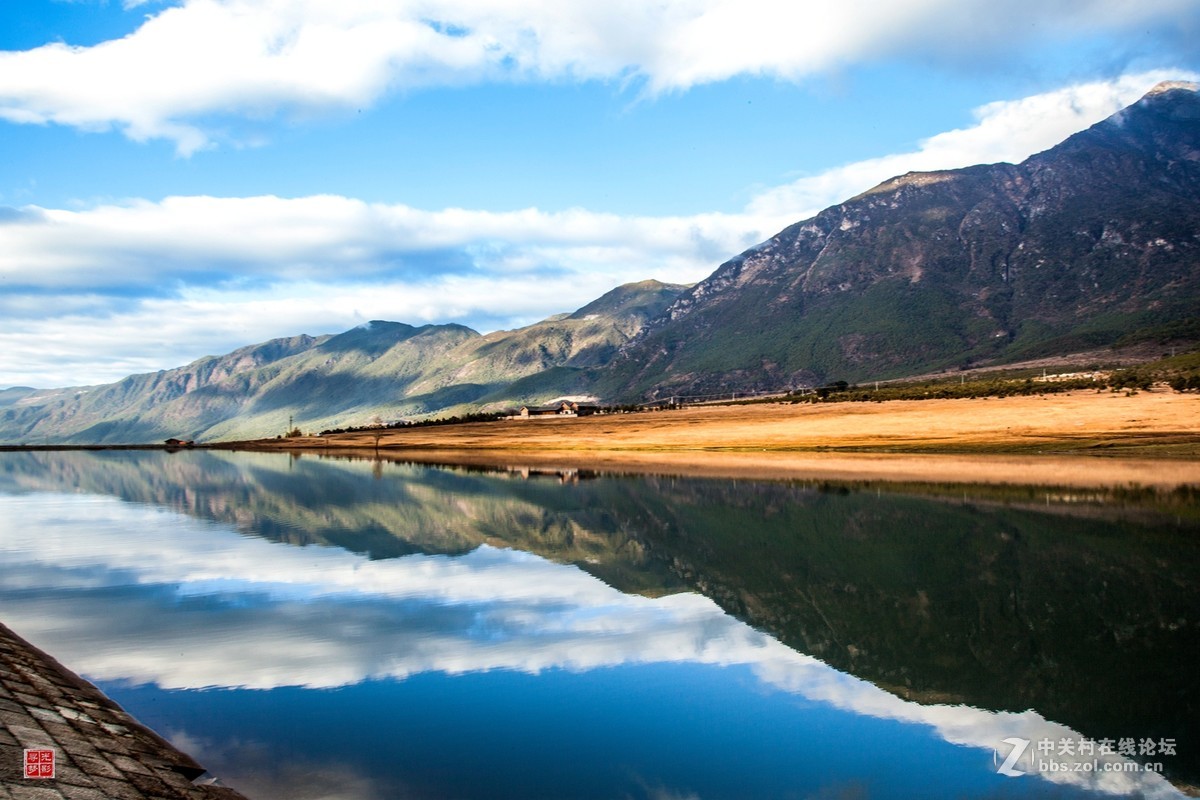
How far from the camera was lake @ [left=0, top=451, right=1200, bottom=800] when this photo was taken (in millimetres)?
13914

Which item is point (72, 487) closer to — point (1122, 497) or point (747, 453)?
point (747, 453)

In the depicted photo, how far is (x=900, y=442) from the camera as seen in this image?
99375 millimetres

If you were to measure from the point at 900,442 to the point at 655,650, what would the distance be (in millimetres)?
84221

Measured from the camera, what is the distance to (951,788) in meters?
13.3

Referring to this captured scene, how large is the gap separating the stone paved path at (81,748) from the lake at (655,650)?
719 millimetres

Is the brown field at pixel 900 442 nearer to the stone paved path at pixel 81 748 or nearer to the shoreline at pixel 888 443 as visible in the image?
the shoreline at pixel 888 443

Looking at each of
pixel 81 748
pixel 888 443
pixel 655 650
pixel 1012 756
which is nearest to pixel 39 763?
pixel 81 748

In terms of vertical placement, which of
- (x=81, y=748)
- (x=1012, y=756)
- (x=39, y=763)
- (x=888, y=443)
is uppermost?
(x=39, y=763)

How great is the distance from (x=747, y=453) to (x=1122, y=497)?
191 feet

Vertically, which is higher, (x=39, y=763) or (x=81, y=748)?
(x=39, y=763)

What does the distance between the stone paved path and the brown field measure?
5929 centimetres

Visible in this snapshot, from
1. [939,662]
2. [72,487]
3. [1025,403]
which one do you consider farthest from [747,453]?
[939,662]

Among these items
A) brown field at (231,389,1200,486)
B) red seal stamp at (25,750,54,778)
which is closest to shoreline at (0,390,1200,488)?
brown field at (231,389,1200,486)

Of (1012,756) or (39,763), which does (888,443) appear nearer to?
(1012,756)
